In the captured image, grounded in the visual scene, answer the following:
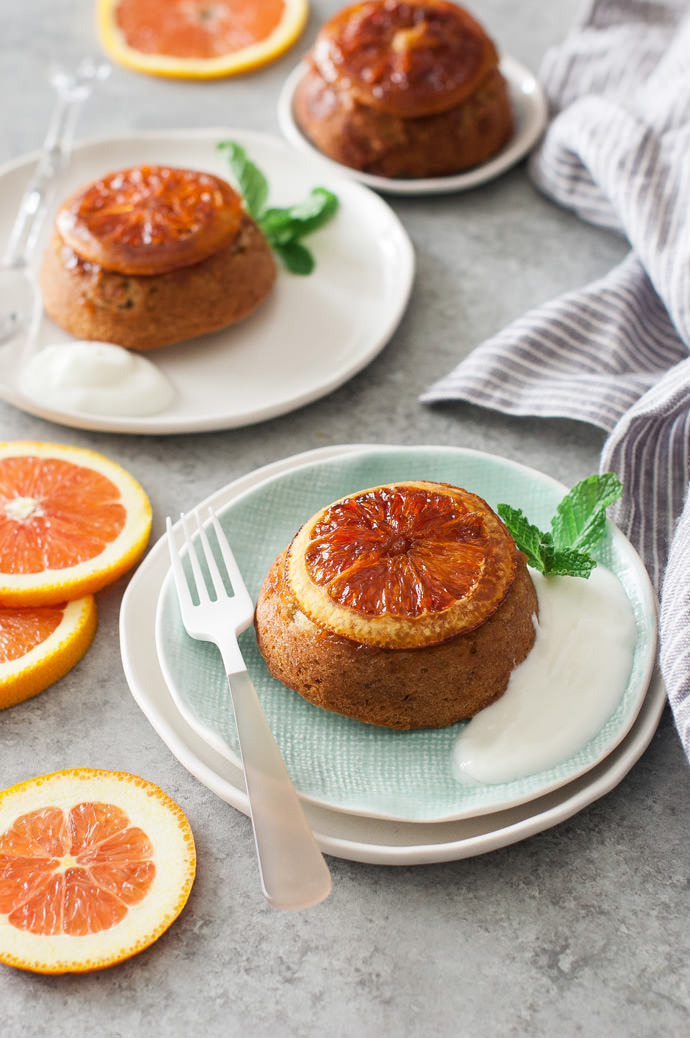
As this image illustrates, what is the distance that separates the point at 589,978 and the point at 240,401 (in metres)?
1.55

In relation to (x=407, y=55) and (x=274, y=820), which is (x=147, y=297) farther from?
(x=274, y=820)

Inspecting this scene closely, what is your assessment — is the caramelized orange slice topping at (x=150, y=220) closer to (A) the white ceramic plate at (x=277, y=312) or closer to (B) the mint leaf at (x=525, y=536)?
(A) the white ceramic plate at (x=277, y=312)

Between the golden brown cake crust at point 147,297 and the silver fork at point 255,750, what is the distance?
73cm

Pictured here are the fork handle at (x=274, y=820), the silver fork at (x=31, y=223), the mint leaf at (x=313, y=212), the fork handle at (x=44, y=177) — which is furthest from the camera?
the mint leaf at (x=313, y=212)

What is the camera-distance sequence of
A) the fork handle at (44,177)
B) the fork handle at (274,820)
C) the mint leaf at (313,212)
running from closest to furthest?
1. the fork handle at (274,820)
2. the fork handle at (44,177)
3. the mint leaf at (313,212)

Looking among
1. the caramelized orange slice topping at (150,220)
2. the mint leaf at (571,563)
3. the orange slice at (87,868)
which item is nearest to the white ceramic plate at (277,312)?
the caramelized orange slice topping at (150,220)

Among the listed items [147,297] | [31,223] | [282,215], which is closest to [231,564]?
[147,297]

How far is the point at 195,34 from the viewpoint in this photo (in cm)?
369

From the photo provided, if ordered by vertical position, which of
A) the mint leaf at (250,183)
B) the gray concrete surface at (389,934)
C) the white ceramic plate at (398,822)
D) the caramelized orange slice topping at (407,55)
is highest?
the caramelized orange slice topping at (407,55)

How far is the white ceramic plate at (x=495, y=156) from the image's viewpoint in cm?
306

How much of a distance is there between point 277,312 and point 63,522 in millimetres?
1012

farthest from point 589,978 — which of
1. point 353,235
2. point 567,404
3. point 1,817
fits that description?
point 353,235

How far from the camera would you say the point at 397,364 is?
104 inches

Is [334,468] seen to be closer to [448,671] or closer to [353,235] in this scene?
[448,671]
